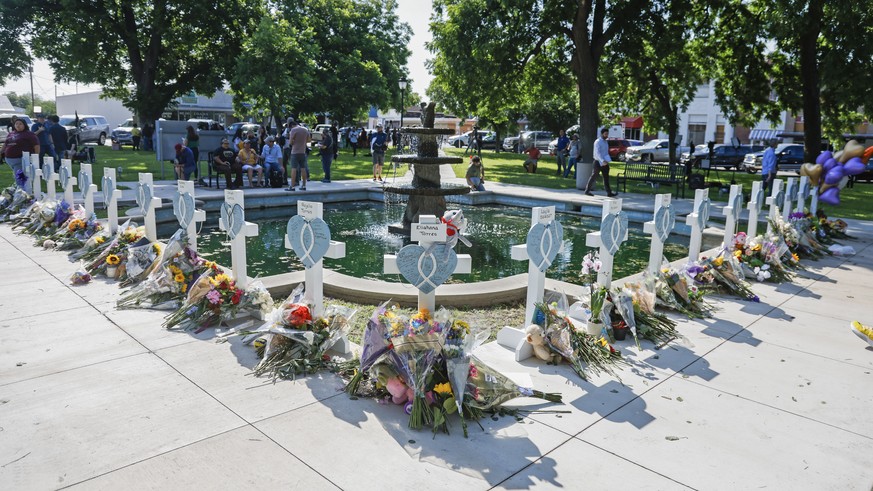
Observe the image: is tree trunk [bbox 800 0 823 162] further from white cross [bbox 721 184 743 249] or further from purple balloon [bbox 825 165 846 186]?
purple balloon [bbox 825 165 846 186]

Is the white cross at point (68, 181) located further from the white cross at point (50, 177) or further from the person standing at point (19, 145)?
the person standing at point (19, 145)

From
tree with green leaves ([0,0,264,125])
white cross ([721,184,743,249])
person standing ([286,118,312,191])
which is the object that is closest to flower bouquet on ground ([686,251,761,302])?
white cross ([721,184,743,249])

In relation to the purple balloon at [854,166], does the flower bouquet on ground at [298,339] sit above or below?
below

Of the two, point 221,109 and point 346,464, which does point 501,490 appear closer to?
point 346,464

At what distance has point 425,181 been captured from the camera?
1077cm

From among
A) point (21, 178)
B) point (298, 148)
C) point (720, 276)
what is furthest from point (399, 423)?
point (298, 148)

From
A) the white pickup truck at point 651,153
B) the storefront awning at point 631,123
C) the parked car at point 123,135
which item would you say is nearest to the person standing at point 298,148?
the parked car at point 123,135

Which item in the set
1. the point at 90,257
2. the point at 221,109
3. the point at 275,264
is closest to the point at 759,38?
the point at 275,264

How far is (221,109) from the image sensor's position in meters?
55.4

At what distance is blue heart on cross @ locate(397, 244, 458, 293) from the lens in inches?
172

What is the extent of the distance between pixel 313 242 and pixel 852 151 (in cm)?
461

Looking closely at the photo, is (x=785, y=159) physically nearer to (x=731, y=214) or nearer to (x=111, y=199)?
(x=731, y=214)

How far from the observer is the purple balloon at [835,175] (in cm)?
547

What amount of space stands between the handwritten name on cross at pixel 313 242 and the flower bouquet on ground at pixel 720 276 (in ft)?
13.8
